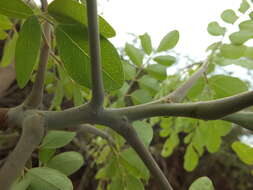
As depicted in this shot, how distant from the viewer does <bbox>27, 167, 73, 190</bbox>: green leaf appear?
1.05ft

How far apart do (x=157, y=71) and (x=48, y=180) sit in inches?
12.8

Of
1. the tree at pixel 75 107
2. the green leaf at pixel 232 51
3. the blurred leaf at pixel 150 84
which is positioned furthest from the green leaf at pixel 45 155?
the green leaf at pixel 232 51

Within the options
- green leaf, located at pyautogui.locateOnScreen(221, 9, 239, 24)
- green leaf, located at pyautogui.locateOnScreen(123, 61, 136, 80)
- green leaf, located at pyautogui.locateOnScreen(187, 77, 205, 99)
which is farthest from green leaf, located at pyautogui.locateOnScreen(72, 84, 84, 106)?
green leaf, located at pyautogui.locateOnScreen(221, 9, 239, 24)

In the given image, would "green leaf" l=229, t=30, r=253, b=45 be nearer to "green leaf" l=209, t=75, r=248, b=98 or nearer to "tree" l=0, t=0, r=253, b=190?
"green leaf" l=209, t=75, r=248, b=98

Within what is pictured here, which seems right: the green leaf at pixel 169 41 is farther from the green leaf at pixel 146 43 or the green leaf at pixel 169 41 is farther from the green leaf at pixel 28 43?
the green leaf at pixel 28 43

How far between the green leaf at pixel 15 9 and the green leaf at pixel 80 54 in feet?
0.11

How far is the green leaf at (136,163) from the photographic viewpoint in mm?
500

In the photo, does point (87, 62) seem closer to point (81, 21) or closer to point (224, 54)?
point (81, 21)

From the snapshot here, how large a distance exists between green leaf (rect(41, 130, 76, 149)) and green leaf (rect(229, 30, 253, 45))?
1.11ft

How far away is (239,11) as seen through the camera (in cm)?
61

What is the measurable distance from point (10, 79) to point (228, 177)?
62.0 inches

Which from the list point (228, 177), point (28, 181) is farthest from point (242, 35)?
point (228, 177)

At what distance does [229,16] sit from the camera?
630mm

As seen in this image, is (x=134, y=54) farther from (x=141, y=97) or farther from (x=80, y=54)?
(x=80, y=54)
